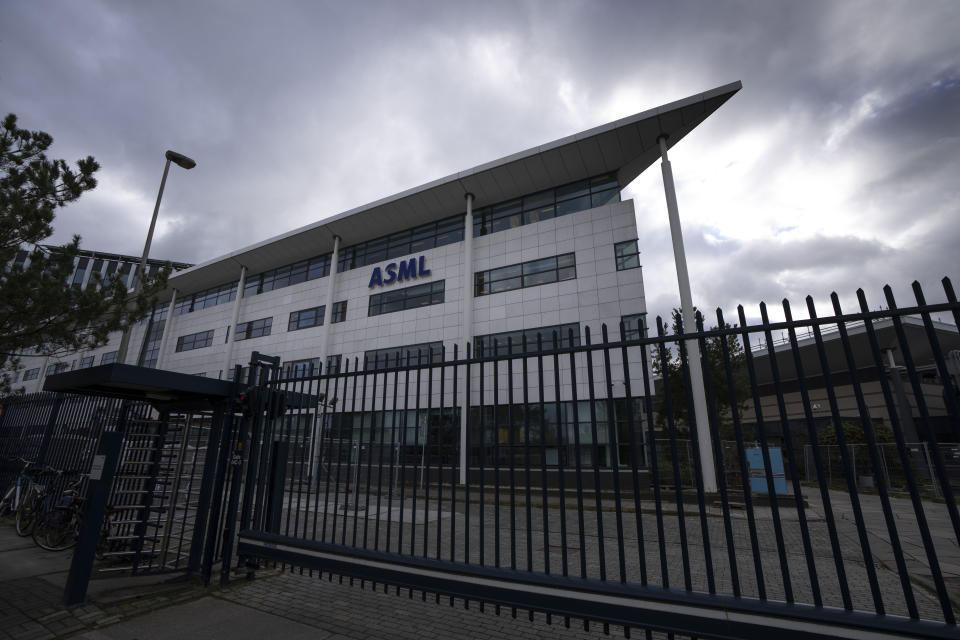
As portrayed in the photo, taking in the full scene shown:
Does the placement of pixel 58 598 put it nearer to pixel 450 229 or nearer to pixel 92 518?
pixel 92 518

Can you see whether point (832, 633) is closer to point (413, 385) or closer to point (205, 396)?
point (205, 396)

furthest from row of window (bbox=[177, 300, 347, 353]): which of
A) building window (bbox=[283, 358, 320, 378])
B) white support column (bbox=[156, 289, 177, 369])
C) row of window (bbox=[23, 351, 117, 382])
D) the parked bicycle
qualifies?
the parked bicycle

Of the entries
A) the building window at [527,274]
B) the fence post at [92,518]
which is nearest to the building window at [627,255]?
the building window at [527,274]

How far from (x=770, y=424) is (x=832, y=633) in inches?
1842

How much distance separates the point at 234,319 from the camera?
99.7 ft

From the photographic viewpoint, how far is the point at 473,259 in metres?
22.8

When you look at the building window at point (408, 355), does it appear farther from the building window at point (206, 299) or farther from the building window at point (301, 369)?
the building window at point (206, 299)

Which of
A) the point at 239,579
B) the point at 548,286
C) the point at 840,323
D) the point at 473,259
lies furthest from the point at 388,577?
the point at 473,259

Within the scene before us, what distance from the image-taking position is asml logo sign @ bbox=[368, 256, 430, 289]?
24047 mm

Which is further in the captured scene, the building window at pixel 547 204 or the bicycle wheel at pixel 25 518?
the building window at pixel 547 204

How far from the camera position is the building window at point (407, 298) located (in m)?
23.2

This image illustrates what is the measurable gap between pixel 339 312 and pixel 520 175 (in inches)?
530

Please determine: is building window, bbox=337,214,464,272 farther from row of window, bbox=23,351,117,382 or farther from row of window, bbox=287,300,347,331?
row of window, bbox=23,351,117,382

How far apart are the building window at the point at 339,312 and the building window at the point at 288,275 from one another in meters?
3.15
